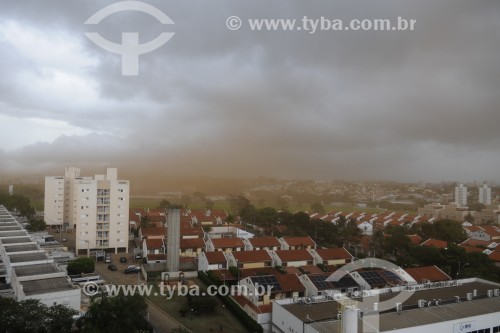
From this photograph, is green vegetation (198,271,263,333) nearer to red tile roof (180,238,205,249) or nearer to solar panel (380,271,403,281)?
solar panel (380,271,403,281)

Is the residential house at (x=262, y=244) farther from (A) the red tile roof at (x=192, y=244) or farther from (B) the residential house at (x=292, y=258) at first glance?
(B) the residential house at (x=292, y=258)

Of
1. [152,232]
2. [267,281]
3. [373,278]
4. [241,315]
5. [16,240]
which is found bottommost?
[241,315]

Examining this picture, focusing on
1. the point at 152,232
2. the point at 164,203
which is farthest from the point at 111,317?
the point at 164,203

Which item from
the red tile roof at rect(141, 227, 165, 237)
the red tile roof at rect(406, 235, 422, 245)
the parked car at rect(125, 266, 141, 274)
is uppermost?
the red tile roof at rect(141, 227, 165, 237)

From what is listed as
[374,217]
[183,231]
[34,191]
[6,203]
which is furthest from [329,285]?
[34,191]

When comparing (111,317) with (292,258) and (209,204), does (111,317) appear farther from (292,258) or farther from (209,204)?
(209,204)

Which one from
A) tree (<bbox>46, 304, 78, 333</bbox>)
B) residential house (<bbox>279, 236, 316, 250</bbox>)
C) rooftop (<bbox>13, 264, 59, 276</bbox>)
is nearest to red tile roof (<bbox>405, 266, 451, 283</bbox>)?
residential house (<bbox>279, 236, 316, 250</bbox>)
